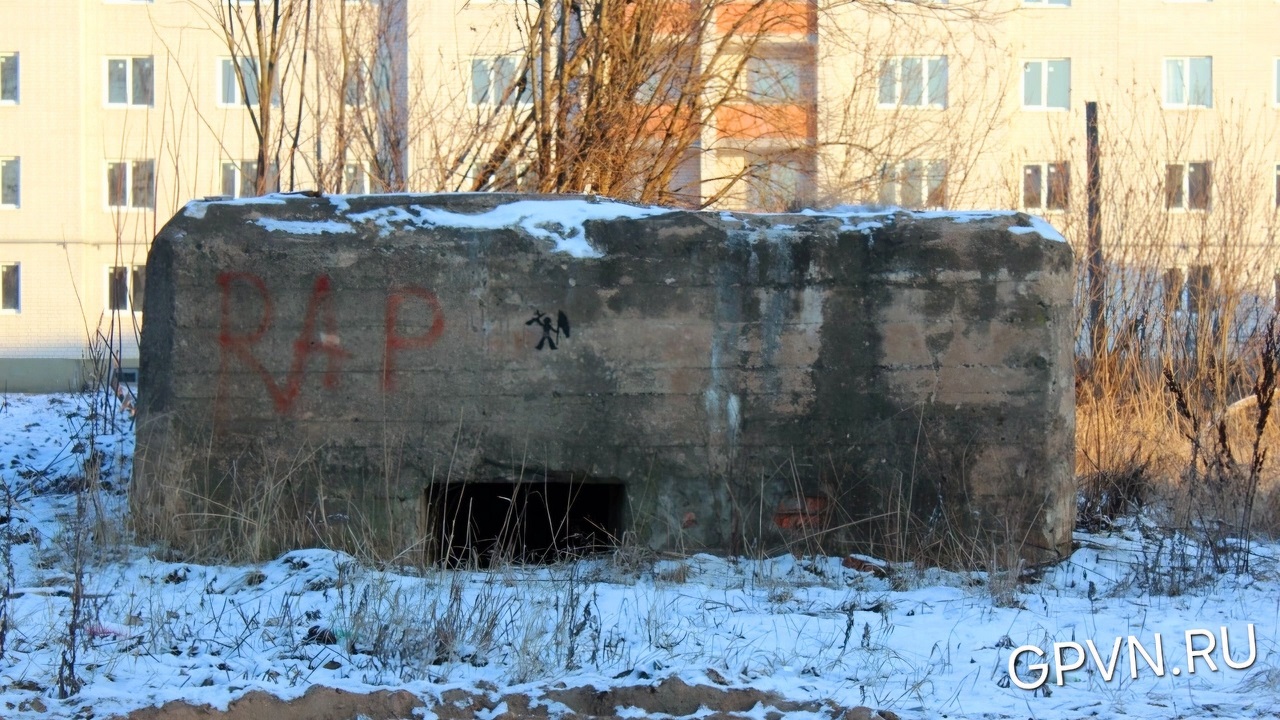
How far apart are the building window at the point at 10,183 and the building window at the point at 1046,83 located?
2240 cm

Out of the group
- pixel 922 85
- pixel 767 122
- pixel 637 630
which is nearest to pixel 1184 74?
pixel 922 85

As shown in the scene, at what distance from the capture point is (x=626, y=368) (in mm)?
5504

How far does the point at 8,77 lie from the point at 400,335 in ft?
82.4

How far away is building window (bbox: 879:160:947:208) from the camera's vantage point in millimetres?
13195

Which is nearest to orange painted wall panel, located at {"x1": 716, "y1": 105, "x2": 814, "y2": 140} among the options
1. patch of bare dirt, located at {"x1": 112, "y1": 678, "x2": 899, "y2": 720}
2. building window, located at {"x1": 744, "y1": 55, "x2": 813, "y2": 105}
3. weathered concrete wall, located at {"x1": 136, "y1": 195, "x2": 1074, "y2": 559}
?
building window, located at {"x1": 744, "y1": 55, "x2": 813, "y2": 105}

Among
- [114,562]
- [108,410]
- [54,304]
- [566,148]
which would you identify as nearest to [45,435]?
[108,410]

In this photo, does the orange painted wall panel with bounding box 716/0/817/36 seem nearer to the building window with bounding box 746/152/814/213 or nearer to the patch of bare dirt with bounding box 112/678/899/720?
the building window with bounding box 746/152/814/213

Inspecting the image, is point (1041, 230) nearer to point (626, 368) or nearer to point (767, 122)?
point (626, 368)

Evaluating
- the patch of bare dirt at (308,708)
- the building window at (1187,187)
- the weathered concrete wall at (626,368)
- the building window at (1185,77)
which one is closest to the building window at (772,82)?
the building window at (1187,187)

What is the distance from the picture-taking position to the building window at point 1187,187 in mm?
12352

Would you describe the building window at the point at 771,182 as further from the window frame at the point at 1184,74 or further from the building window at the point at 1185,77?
the building window at the point at 1185,77

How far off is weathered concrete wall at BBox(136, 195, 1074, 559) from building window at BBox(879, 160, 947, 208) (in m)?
6.93

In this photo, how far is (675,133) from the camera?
9727 millimetres

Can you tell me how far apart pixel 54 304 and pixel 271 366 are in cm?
2311
